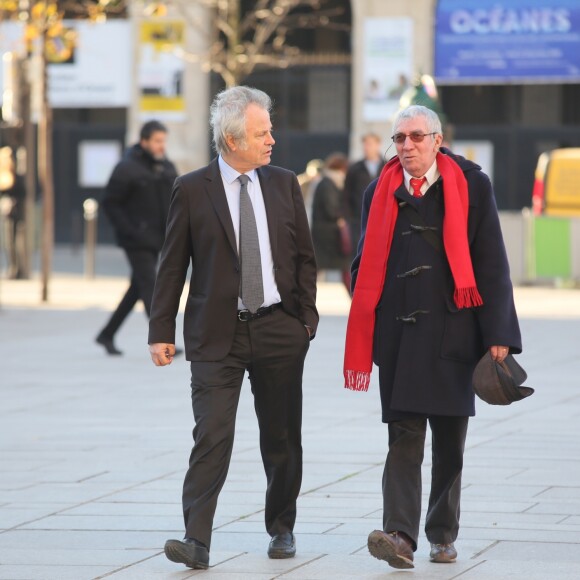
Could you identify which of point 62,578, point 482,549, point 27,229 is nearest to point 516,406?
point 482,549

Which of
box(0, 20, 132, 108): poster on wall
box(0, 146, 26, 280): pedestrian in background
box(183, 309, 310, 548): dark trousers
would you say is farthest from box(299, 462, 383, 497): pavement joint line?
box(0, 20, 132, 108): poster on wall

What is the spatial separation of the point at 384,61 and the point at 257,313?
2800 cm

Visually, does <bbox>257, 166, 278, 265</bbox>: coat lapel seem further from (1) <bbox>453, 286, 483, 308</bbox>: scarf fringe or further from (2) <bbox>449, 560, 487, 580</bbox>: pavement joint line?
(2) <bbox>449, 560, 487, 580</bbox>: pavement joint line

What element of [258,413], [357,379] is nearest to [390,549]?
[357,379]

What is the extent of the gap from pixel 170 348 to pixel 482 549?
139cm

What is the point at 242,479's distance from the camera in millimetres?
7867

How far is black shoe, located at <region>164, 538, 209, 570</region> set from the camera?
19.3 ft

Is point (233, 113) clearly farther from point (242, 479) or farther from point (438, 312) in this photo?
point (242, 479)

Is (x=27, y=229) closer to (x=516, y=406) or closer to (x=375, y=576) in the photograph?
(x=516, y=406)

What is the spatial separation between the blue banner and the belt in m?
27.4

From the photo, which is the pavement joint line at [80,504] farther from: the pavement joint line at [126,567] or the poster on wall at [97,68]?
the poster on wall at [97,68]

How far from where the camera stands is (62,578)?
585 cm

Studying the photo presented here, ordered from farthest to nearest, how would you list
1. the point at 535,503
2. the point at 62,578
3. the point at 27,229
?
the point at 27,229 → the point at 535,503 → the point at 62,578

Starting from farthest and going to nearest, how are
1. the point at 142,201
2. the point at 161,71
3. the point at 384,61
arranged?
the point at 161,71 → the point at 384,61 → the point at 142,201
